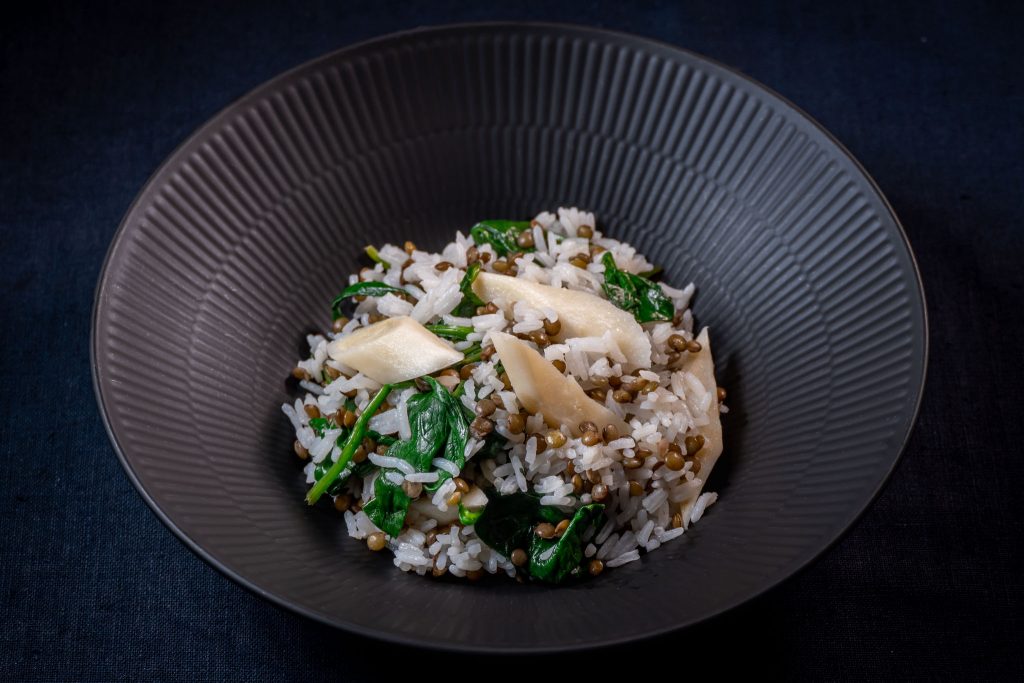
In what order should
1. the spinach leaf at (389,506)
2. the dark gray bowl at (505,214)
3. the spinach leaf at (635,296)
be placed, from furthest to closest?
the spinach leaf at (635,296) → the spinach leaf at (389,506) → the dark gray bowl at (505,214)

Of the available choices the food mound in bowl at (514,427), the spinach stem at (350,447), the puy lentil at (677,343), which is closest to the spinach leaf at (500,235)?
the food mound in bowl at (514,427)

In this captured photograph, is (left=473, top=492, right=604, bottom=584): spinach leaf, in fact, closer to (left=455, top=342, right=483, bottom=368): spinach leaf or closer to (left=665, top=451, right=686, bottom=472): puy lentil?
(left=665, top=451, right=686, bottom=472): puy lentil

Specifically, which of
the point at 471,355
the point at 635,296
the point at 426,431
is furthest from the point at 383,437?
the point at 635,296

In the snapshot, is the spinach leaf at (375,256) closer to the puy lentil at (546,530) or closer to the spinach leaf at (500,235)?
the spinach leaf at (500,235)

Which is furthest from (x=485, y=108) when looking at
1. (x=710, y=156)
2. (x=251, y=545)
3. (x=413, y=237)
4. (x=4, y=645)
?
(x=4, y=645)

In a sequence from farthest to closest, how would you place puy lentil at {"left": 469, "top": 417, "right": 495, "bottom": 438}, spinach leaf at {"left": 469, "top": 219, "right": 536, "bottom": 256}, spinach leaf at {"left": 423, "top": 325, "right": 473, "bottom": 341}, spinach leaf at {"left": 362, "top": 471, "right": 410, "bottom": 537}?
spinach leaf at {"left": 469, "top": 219, "right": 536, "bottom": 256} → spinach leaf at {"left": 423, "top": 325, "right": 473, "bottom": 341} → spinach leaf at {"left": 362, "top": 471, "right": 410, "bottom": 537} → puy lentil at {"left": 469, "top": 417, "right": 495, "bottom": 438}

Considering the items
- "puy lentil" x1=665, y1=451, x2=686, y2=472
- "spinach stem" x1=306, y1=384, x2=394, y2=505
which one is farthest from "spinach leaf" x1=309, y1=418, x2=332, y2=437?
"puy lentil" x1=665, y1=451, x2=686, y2=472

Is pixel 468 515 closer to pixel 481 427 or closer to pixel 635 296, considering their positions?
pixel 481 427
